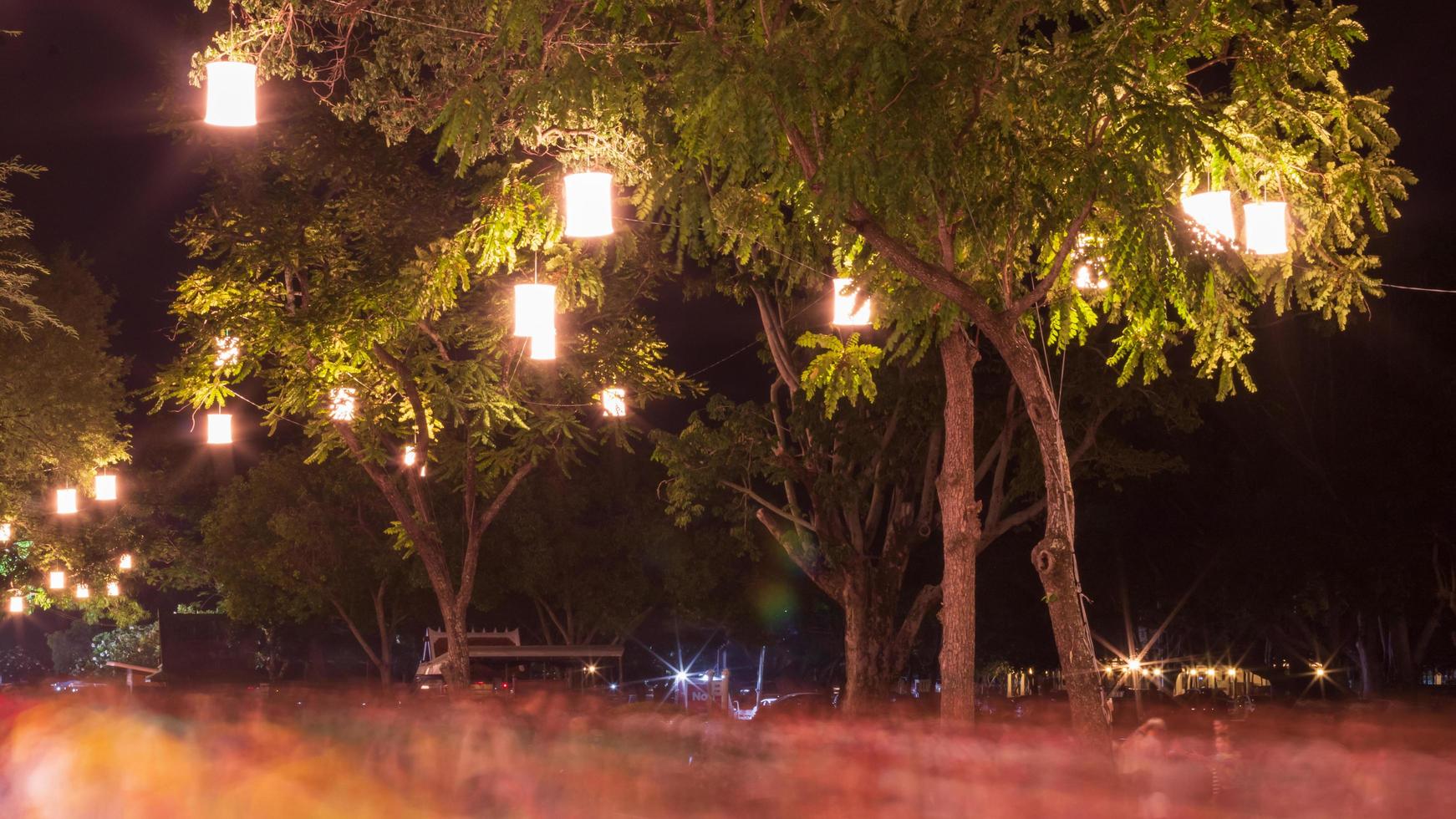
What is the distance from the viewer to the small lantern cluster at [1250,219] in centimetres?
1037

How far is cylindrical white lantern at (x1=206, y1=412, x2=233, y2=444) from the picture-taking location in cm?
2270

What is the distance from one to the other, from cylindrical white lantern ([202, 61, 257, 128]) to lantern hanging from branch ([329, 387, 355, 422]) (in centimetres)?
926

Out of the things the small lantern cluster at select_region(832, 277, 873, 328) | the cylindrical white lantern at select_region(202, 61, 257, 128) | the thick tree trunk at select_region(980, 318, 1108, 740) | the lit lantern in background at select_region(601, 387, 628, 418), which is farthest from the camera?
the lit lantern in background at select_region(601, 387, 628, 418)

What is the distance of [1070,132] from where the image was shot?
10.2 m

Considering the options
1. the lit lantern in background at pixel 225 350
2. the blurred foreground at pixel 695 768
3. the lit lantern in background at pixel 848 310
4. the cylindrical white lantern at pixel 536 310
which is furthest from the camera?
the lit lantern in background at pixel 225 350

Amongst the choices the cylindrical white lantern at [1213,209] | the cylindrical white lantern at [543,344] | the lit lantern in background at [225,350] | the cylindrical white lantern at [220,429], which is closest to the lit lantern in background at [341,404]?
the lit lantern in background at [225,350]

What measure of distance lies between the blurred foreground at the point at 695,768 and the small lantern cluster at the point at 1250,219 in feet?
11.7

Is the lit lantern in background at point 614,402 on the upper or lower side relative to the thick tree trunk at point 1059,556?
upper

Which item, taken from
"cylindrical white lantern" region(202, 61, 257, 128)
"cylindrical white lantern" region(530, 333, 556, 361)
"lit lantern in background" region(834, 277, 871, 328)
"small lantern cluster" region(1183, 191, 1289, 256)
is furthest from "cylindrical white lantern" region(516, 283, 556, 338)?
"small lantern cluster" region(1183, 191, 1289, 256)

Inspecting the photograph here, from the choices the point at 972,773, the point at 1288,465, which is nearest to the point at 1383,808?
the point at 972,773

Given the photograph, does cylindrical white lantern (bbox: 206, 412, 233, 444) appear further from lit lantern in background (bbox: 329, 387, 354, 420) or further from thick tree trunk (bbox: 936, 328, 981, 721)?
thick tree trunk (bbox: 936, 328, 981, 721)

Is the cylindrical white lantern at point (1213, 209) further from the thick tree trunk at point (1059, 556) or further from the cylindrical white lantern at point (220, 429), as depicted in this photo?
the cylindrical white lantern at point (220, 429)

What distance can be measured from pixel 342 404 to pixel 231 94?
9.71 meters

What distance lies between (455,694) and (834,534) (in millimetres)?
8555
